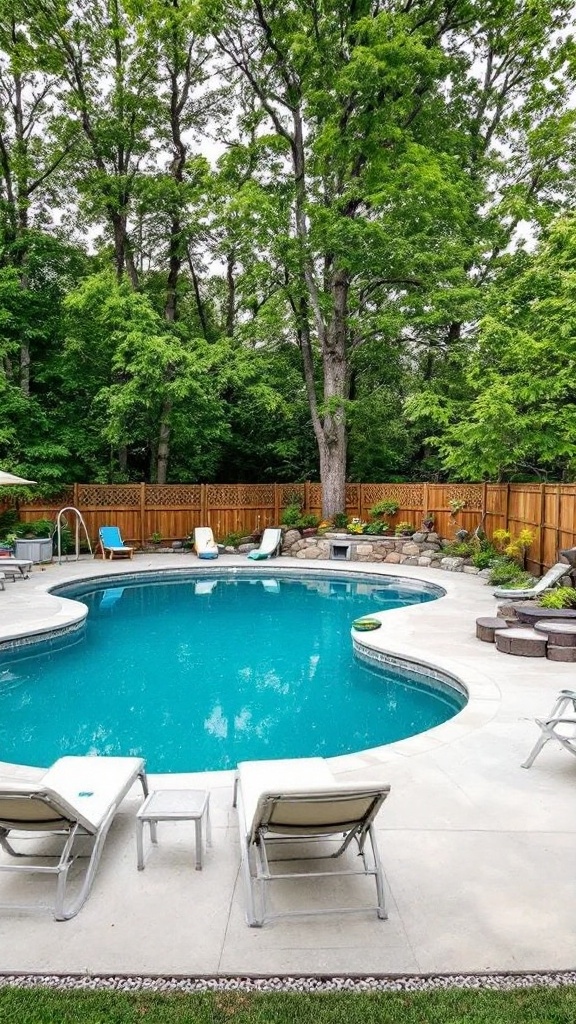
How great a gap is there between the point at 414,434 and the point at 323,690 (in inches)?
555

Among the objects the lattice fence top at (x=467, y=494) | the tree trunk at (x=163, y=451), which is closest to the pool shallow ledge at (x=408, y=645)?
the lattice fence top at (x=467, y=494)

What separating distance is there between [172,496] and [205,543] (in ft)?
7.12

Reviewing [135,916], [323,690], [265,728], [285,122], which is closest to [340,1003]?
[135,916]

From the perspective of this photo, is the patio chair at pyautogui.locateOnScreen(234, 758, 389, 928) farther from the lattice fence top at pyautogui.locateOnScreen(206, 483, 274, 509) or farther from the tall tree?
the lattice fence top at pyautogui.locateOnScreen(206, 483, 274, 509)

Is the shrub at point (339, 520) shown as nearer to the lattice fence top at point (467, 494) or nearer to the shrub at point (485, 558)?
the lattice fence top at point (467, 494)

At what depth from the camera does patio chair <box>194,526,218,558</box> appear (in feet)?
49.8

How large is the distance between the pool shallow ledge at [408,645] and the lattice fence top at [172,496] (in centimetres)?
398

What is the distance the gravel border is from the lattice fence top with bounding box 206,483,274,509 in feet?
50.0

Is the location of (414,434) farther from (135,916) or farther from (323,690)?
(135,916)

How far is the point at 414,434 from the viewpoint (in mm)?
19422

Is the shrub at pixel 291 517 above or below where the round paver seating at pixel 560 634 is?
above

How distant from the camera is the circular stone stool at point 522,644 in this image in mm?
6551

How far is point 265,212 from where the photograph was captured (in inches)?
593

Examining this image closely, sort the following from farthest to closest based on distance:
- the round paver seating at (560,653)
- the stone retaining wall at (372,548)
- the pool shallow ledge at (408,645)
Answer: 1. the stone retaining wall at (372,548)
2. the round paver seating at (560,653)
3. the pool shallow ledge at (408,645)
